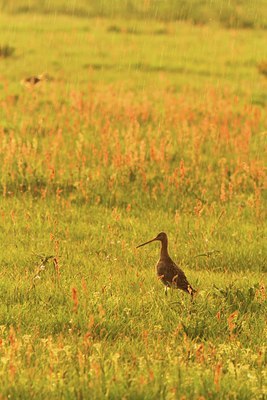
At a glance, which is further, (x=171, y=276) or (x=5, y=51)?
(x=5, y=51)

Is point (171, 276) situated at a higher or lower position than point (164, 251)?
lower

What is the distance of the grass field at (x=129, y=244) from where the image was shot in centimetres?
555

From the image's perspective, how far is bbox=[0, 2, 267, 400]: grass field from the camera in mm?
5551

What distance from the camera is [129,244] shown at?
9086 millimetres

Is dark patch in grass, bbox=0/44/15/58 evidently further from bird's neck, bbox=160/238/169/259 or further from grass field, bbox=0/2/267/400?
bird's neck, bbox=160/238/169/259

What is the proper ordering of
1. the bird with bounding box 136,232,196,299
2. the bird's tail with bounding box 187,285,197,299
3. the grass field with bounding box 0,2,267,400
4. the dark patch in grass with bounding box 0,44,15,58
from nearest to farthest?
the grass field with bounding box 0,2,267,400 < the bird's tail with bounding box 187,285,197,299 < the bird with bounding box 136,232,196,299 < the dark patch in grass with bounding box 0,44,15,58

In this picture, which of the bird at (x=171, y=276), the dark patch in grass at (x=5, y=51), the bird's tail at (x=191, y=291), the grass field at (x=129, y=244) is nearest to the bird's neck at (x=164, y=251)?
the bird at (x=171, y=276)

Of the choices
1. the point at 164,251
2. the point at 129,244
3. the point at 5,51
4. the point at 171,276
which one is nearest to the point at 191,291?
the point at 171,276

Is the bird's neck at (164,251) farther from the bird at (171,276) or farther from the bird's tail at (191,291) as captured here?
the bird's tail at (191,291)

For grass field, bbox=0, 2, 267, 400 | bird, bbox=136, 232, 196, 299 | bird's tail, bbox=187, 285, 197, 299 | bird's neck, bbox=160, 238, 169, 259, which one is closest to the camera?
A: grass field, bbox=0, 2, 267, 400

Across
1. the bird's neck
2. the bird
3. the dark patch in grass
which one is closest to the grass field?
the bird

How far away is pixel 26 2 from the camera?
113ft

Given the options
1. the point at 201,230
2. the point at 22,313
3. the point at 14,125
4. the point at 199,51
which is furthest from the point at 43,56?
the point at 22,313

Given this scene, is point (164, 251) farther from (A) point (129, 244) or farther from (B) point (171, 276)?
(A) point (129, 244)
